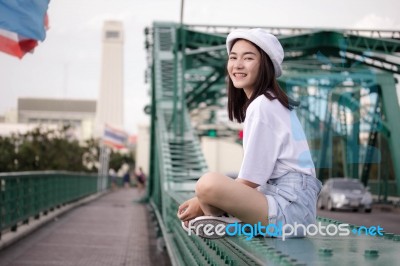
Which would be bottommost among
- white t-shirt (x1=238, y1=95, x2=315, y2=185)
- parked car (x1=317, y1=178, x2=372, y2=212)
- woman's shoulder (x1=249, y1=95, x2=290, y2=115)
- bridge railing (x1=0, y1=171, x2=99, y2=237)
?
parked car (x1=317, y1=178, x2=372, y2=212)

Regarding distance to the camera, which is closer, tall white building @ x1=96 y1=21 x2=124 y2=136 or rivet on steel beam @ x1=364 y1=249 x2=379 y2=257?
rivet on steel beam @ x1=364 y1=249 x2=379 y2=257

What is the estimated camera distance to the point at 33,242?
1130 centimetres

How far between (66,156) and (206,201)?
32.0 meters

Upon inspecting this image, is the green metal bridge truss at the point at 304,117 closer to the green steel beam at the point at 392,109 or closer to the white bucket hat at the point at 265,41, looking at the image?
the green steel beam at the point at 392,109

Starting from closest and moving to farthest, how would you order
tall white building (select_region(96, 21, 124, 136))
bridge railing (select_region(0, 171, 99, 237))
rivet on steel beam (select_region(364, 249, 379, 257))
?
rivet on steel beam (select_region(364, 249, 379, 257)) → bridge railing (select_region(0, 171, 99, 237)) → tall white building (select_region(96, 21, 124, 136))

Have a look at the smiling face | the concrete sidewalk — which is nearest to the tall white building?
the concrete sidewalk

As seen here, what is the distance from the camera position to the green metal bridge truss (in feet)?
9.68

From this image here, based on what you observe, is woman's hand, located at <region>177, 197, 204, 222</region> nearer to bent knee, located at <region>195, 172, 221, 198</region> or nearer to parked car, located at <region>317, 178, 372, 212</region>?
bent knee, located at <region>195, 172, 221, 198</region>

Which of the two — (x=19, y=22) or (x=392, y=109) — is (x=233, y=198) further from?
(x=392, y=109)

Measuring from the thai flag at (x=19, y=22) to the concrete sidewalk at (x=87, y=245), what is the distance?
9.20 feet

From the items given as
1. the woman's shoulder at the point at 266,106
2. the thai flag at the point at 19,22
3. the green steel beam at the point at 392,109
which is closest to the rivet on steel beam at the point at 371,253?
the woman's shoulder at the point at 266,106

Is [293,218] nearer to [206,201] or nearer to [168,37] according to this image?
[206,201]

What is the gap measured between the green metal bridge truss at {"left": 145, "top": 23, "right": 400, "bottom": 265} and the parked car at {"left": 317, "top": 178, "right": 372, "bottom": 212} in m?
1.17

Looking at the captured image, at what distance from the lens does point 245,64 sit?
3.42 m
